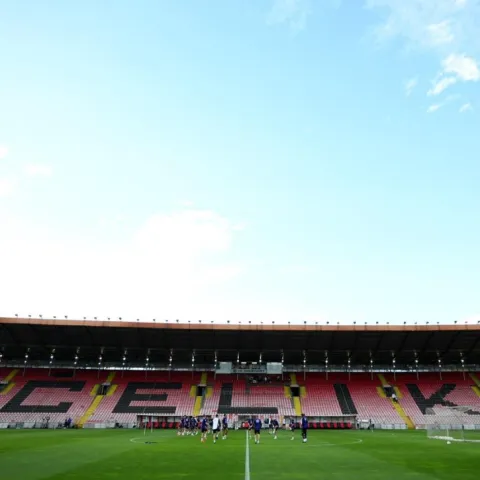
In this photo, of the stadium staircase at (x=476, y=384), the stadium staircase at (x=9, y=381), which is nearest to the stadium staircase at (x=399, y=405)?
the stadium staircase at (x=476, y=384)

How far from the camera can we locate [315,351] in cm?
6134

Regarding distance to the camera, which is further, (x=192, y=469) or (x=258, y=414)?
(x=258, y=414)

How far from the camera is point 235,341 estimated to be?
5856 cm

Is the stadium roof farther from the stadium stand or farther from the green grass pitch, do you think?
the green grass pitch

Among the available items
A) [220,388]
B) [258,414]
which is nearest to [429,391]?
[258,414]

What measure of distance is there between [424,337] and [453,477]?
46443mm

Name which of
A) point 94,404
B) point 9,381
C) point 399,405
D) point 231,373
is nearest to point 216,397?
point 231,373

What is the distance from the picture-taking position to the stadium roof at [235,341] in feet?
177

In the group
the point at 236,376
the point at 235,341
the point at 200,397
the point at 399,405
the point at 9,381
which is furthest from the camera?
the point at 236,376

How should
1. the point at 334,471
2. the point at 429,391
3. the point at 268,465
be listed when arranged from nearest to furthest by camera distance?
the point at 334,471 < the point at 268,465 < the point at 429,391

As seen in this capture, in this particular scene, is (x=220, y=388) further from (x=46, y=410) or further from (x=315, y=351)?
(x=46, y=410)

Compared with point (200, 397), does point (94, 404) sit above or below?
below

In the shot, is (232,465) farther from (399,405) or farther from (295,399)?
(399,405)

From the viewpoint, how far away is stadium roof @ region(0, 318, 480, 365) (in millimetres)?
54094
